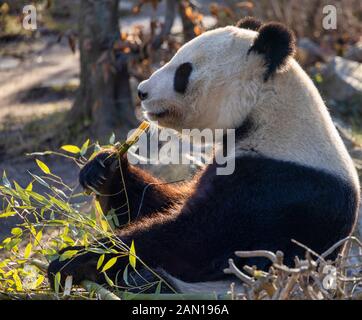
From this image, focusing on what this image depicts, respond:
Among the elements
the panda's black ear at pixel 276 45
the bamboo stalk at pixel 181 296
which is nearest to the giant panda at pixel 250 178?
the panda's black ear at pixel 276 45

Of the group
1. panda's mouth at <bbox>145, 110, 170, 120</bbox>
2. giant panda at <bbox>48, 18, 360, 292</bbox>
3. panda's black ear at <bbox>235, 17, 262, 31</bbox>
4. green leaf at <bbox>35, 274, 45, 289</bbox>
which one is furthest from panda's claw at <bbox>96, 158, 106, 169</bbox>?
panda's black ear at <bbox>235, 17, 262, 31</bbox>

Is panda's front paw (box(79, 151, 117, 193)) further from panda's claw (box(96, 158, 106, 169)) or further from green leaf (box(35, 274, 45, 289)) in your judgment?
green leaf (box(35, 274, 45, 289))

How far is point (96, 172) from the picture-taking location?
594 cm

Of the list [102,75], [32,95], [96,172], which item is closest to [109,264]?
[96,172]

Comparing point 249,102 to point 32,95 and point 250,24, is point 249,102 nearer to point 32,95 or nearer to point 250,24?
point 250,24

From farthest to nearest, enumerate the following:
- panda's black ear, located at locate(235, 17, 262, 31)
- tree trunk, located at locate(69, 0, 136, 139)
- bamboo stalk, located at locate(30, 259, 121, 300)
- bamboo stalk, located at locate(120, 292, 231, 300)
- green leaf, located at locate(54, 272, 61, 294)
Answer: tree trunk, located at locate(69, 0, 136, 139)
panda's black ear, located at locate(235, 17, 262, 31)
green leaf, located at locate(54, 272, 61, 294)
bamboo stalk, located at locate(30, 259, 121, 300)
bamboo stalk, located at locate(120, 292, 231, 300)

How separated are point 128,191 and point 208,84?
1.18 m

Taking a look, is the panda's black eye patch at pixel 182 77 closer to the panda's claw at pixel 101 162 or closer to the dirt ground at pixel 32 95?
the panda's claw at pixel 101 162

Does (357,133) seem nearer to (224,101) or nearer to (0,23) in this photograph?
(224,101)

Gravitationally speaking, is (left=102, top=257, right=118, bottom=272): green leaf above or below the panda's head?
below

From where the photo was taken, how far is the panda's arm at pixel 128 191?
600 cm

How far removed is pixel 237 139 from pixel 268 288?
148 cm

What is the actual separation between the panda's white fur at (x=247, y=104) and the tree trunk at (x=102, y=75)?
4113 millimetres

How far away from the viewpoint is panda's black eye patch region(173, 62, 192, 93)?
18.0ft
